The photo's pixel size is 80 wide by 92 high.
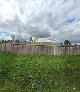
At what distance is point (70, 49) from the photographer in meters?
25.3

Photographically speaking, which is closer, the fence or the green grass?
the green grass

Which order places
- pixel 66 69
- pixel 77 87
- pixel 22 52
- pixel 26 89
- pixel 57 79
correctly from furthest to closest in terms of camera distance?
pixel 22 52 < pixel 66 69 < pixel 57 79 < pixel 77 87 < pixel 26 89

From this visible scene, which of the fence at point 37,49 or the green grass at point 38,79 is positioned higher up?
the fence at point 37,49

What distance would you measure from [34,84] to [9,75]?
2.32 metres

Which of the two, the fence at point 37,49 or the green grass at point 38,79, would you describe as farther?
the fence at point 37,49

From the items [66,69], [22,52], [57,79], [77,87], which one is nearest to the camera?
[77,87]

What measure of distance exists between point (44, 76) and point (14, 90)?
2.30 m

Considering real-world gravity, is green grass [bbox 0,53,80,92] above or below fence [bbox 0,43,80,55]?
below

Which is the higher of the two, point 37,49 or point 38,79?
point 37,49

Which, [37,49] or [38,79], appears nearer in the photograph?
[38,79]

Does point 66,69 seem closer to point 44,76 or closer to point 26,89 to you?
point 44,76

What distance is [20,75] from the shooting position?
11305mm

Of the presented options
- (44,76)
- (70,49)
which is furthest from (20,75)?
(70,49)

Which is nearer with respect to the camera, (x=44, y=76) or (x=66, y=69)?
(x=44, y=76)
